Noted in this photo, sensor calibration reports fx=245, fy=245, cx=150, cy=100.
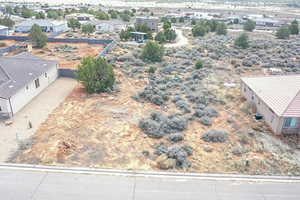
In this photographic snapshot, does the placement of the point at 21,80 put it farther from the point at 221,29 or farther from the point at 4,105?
the point at 221,29

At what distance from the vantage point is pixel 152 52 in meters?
42.1

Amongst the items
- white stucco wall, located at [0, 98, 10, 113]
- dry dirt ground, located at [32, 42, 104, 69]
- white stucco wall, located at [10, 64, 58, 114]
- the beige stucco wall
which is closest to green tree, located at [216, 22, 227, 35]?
dry dirt ground, located at [32, 42, 104, 69]

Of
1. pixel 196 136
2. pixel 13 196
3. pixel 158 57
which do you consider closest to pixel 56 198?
pixel 13 196

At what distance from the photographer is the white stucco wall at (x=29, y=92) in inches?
968

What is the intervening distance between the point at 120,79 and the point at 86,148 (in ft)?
54.7

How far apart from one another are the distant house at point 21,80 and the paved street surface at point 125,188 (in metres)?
9.79

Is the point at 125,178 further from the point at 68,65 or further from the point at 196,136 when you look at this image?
the point at 68,65

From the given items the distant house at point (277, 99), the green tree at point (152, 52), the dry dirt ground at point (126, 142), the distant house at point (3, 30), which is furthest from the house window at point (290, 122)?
the distant house at point (3, 30)

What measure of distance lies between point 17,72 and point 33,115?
270 inches

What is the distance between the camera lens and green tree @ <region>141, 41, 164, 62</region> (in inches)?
1645

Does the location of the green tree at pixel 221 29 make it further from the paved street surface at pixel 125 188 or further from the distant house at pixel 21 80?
the paved street surface at pixel 125 188

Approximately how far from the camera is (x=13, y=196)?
1399 centimetres

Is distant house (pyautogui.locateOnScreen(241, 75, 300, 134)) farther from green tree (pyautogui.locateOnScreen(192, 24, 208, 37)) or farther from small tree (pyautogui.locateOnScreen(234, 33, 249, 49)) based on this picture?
green tree (pyautogui.locateOnScreen(192, 24, 208, 37))

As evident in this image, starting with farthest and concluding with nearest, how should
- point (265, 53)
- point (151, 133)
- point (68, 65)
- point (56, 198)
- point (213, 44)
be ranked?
point (213, 44) → point (265, 53) → point (68, 65) → point (151, 133) → point (56, 198)
